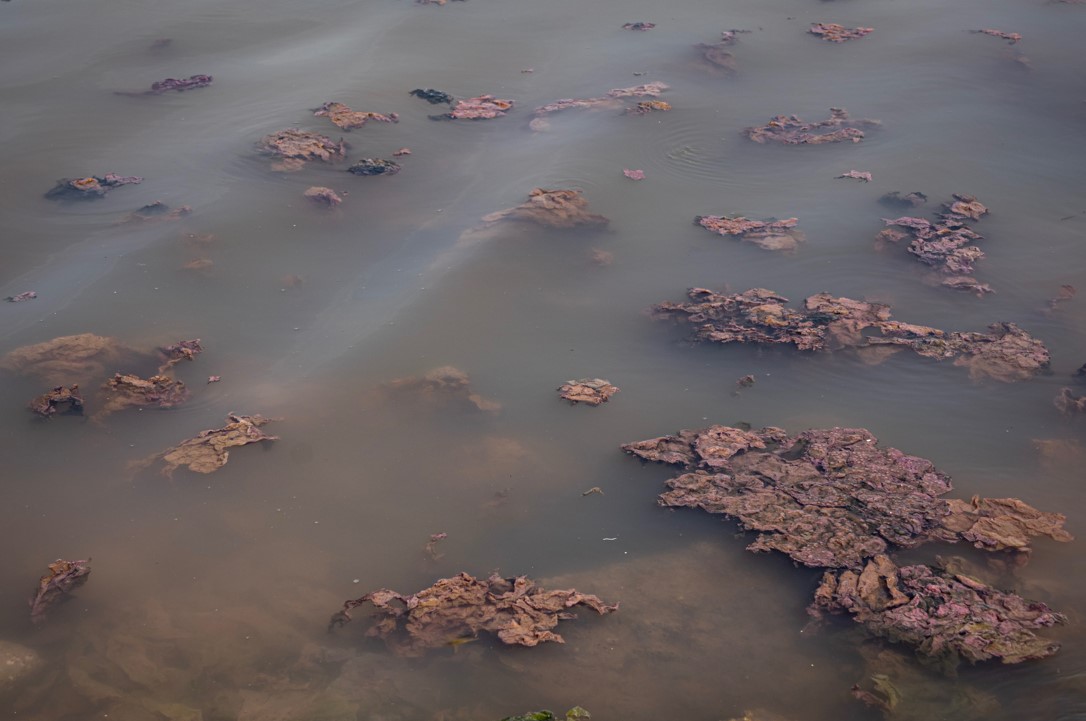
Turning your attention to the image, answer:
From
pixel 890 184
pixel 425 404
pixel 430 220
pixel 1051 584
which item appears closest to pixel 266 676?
pixel 425 404

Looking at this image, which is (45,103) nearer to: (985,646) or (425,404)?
(425,404)

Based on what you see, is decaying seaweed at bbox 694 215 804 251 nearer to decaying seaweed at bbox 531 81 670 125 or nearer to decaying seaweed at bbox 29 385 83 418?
decaying seaweed at bbox 531 81 670 125

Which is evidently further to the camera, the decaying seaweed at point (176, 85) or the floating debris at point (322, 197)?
the decaying seaweed at point (176, 85)

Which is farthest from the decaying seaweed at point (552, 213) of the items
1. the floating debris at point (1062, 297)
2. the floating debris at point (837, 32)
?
the floating debris at point (837, 32)

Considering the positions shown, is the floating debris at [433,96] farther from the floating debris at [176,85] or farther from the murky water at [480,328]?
the floating debris at [176,85]

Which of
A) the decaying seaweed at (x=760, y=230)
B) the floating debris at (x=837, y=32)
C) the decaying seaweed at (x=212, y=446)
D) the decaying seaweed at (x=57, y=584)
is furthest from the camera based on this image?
the floating debris at (x=837, y=32)

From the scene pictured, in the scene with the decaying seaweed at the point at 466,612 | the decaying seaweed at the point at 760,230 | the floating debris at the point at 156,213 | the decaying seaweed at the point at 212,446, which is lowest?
the decaying seaweed at the point at 466,612

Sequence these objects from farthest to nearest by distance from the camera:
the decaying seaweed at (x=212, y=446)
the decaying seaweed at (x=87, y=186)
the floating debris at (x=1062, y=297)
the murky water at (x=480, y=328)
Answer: the decaying seaweed at (x=87, y=186) → the floating debris at (x=1062, y=297) → the decaying seaweed at (x=212, y=446) → the murky water at (x=480, y=328)

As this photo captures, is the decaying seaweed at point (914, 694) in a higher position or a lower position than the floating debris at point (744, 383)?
lower

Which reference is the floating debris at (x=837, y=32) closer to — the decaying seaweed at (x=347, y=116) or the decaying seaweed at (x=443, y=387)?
the decaying seaweed at (x=347, y=116)
